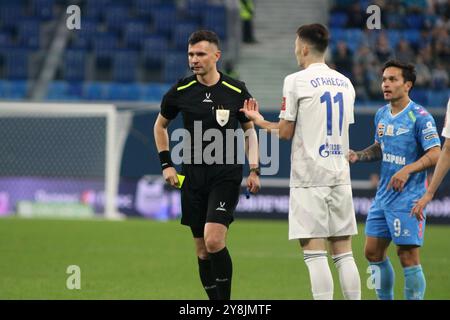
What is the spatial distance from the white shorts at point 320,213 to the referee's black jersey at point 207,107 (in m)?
1.09

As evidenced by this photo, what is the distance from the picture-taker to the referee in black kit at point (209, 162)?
768cm

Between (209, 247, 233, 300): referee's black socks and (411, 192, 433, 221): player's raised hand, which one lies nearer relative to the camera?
(411, 192, 433, 221): player's raised hand

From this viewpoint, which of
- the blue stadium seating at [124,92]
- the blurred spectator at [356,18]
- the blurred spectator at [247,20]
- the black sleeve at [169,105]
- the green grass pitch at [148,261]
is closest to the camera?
the black sleeve at [169,105]

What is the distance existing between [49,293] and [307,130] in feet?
11.8

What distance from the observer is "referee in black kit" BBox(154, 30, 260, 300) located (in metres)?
7.68

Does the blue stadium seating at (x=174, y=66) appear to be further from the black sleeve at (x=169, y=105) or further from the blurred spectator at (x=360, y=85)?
the black sleeve at (x=169, y=105)

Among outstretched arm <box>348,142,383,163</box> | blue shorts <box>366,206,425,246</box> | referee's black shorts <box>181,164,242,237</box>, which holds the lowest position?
blue shorts <box>366,206,425,246</box>

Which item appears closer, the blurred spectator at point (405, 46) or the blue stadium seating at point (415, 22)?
the blurred spectator at point (405, 46)

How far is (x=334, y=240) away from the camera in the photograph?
7.02 metres

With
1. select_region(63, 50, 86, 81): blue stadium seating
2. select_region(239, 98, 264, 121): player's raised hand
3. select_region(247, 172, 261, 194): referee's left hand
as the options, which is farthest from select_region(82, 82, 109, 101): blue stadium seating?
select_region(239, 98, 264, 121): player's raised hand

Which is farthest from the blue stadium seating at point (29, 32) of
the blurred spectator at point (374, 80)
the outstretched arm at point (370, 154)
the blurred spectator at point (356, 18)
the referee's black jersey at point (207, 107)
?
the outstretched arm at point (370, 154)

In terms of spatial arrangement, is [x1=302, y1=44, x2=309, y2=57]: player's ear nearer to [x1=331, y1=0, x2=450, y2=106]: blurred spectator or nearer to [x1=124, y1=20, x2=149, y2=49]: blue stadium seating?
[x1=331, y1=0, x2=450, y2=106]: blurred spectator

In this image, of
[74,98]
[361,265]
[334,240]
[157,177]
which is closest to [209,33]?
[334,240]
